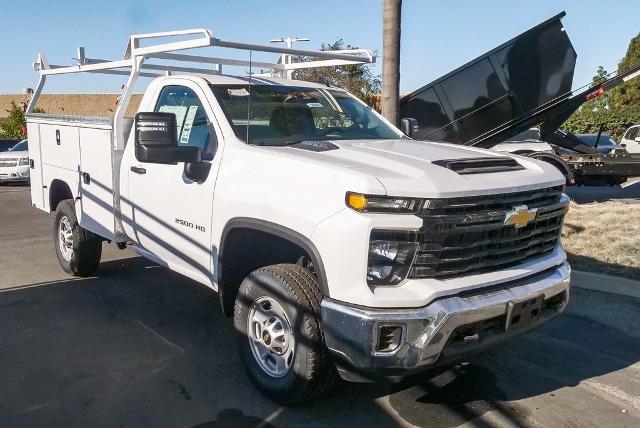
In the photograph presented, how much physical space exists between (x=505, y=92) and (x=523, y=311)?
791cm

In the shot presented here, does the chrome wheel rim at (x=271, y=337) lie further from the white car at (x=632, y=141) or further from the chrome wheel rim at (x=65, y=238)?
the white car at (x=632, y=141)

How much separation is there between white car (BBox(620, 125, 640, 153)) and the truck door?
16.8 meters

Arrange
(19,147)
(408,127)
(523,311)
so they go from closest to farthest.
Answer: (523,311), (408,127), (19,147)

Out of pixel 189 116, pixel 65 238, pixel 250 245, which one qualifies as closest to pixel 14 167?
pixel 65 238

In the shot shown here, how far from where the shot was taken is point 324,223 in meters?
3.37

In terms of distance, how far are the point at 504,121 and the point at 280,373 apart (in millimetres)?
8419

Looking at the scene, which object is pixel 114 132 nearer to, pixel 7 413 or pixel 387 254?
pixel 7 413

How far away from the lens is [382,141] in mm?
4777

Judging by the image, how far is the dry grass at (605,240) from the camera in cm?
714

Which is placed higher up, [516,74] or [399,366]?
[516,74]

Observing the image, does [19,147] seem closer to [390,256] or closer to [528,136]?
[528,136]

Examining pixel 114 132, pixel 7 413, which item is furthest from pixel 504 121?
pixel 7 413

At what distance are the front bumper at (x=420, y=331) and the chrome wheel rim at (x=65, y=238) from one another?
439 cm

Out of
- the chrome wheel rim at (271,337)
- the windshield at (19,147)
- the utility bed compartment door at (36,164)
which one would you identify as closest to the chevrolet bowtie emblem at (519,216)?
the chrome wheel rim at (271,337)
